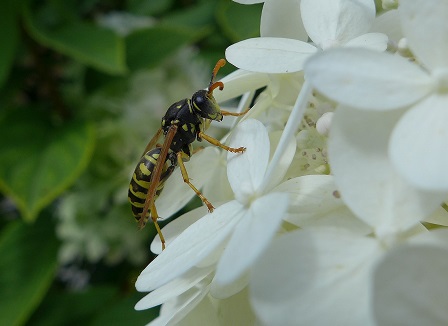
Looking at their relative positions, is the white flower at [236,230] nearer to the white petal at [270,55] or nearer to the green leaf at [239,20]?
the white petal at [270,55]

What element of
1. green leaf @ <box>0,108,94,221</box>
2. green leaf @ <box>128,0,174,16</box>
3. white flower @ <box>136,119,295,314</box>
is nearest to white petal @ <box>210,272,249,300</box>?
white flower @ <box>136,119,295,314</box>

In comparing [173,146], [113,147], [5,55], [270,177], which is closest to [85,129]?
[113,147]

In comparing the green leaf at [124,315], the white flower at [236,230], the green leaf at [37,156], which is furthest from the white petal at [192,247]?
the green leaf at [124,315]

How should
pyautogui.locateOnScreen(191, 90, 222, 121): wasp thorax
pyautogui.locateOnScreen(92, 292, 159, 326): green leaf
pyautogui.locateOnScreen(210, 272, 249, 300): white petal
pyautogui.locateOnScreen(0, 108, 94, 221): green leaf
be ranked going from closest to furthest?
pyautogui.locateOnScreen(210, 272, 249, 300): white petal, pyautogui.locateOnScreen(191, 90, 222, 121): wasp thorax, pyautogui.locateOnScreen(0, 108, 94, 221): green leaf, pyautogui.locateOnScreen(92, 292, 159, 326): green leaf

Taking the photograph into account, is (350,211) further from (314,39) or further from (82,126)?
(82,126)

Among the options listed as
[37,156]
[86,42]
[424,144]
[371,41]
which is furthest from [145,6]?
[424,144]

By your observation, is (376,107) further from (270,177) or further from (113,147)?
(113,147)

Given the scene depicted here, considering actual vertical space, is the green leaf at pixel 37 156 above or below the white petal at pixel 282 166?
below

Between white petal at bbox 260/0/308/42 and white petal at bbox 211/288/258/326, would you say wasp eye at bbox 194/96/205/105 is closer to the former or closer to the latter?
white petal at bbox 260/0/308/42
